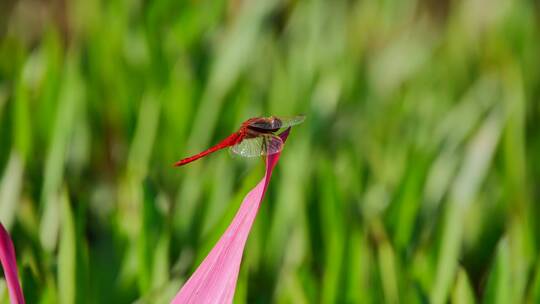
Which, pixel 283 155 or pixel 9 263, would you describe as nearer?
pixel 9 263

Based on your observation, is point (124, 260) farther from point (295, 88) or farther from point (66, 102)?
point (295, 88)

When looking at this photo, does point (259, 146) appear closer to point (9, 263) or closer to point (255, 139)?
point (255, 139)

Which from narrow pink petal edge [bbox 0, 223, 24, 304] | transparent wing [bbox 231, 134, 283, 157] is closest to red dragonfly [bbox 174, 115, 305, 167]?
transparent wing [bbox 231, 134, 283, 157]

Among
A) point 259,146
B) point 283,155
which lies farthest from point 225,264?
point 283,155

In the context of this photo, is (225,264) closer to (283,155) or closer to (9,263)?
(9,263)

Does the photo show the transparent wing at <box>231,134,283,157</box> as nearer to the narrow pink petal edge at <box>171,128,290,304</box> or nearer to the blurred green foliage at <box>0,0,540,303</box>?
the narrow pink petal edge at <box>171,128,290,304</box>

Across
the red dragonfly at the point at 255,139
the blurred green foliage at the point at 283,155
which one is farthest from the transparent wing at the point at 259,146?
the blurred green foliage at the point at 283,155
